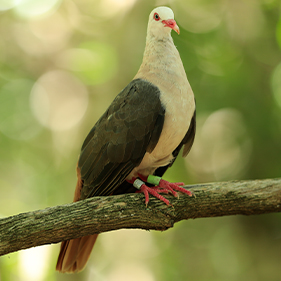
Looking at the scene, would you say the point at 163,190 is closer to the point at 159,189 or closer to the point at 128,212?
the point at 159,189

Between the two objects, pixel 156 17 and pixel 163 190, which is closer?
pixel 163 190

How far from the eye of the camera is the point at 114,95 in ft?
20.7

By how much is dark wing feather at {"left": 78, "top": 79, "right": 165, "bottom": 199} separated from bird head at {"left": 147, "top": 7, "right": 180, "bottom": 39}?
54 cm

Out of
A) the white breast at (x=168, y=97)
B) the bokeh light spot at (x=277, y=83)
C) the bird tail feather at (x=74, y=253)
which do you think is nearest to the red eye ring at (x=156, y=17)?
the white breast at (x=168, y=97)

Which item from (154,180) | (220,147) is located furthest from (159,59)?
(220,147)

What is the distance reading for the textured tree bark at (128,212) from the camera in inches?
97.5

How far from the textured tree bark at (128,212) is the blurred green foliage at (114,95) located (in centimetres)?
275

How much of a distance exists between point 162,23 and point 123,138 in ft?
3.90

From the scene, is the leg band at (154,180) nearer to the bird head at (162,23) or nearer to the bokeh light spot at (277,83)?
the bird head at (162,23)

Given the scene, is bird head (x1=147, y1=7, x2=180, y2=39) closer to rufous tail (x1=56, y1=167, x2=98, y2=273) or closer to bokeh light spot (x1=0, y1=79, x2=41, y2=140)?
rufous tail (x1=56, y1=167, x2=98, y2=273)

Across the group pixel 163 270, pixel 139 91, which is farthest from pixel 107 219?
pixel 163 270

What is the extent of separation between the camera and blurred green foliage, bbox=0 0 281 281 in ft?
17.3

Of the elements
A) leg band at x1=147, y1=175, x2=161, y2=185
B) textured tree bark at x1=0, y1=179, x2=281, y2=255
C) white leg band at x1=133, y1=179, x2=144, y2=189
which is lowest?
textured tree bark at x1=0, y1=179, x2=281, y2=255

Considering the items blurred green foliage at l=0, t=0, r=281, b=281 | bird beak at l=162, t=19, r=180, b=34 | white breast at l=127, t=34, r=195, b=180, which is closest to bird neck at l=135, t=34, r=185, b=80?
white breast at l=127, t=34, r=195, b=180
